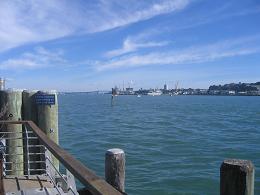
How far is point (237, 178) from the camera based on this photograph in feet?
12.9

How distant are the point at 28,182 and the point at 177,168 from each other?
36.2 ft

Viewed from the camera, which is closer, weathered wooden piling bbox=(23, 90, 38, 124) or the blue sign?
the blue sign

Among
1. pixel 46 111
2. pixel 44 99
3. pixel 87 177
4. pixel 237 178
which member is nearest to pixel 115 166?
pixel 46 111

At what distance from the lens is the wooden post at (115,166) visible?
6844 mm

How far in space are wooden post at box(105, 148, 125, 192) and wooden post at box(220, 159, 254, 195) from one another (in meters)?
3.06

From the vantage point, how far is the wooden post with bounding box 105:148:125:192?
6844 mm

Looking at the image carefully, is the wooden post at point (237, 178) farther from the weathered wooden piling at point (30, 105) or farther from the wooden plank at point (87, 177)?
the weathered wooden piling at point (30, 105)

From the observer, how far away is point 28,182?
281 inches

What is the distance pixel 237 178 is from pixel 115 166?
327 centimetres

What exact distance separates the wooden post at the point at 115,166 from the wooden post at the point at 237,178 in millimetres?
3062

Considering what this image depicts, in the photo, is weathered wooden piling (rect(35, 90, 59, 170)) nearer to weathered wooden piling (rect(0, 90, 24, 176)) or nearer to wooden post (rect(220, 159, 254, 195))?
weathered wooden piling (rect(0, 90, 24, 176))

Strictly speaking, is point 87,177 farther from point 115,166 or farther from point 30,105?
point 30,105

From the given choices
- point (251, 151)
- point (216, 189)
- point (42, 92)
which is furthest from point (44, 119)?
point (251, 151)

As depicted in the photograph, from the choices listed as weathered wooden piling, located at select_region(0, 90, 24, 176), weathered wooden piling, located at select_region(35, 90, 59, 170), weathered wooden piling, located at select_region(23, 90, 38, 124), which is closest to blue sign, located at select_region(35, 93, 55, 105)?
weathered wooden piling, located at select_region(35, 90, 59, 170)
